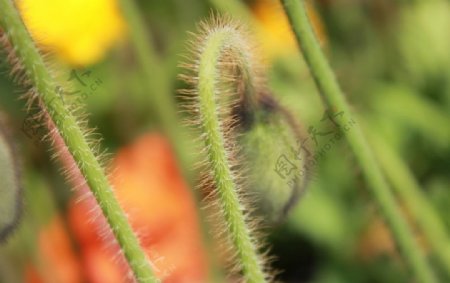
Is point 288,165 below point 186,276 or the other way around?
the other way around

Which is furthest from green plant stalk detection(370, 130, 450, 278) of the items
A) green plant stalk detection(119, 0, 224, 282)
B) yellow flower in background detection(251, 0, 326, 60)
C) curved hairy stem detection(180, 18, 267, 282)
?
curved hairy stem detection(180, 18, 267, 282)

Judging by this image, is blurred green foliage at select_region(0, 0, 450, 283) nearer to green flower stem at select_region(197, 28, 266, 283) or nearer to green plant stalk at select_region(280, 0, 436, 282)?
green plant stalk at select_region(280, 0, 436, 282)

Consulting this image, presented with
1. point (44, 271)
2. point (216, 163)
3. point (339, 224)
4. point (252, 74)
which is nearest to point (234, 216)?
point (216, 163)

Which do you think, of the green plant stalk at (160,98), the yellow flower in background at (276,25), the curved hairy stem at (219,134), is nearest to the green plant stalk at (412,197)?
the green plant stalk at (160,98)

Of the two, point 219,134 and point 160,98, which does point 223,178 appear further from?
point 160,98

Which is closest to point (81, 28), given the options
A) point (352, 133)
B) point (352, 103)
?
point (352, 103)

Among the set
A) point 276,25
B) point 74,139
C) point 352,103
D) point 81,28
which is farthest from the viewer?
point 276,25

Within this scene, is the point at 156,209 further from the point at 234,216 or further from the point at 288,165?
the point at 234,216
